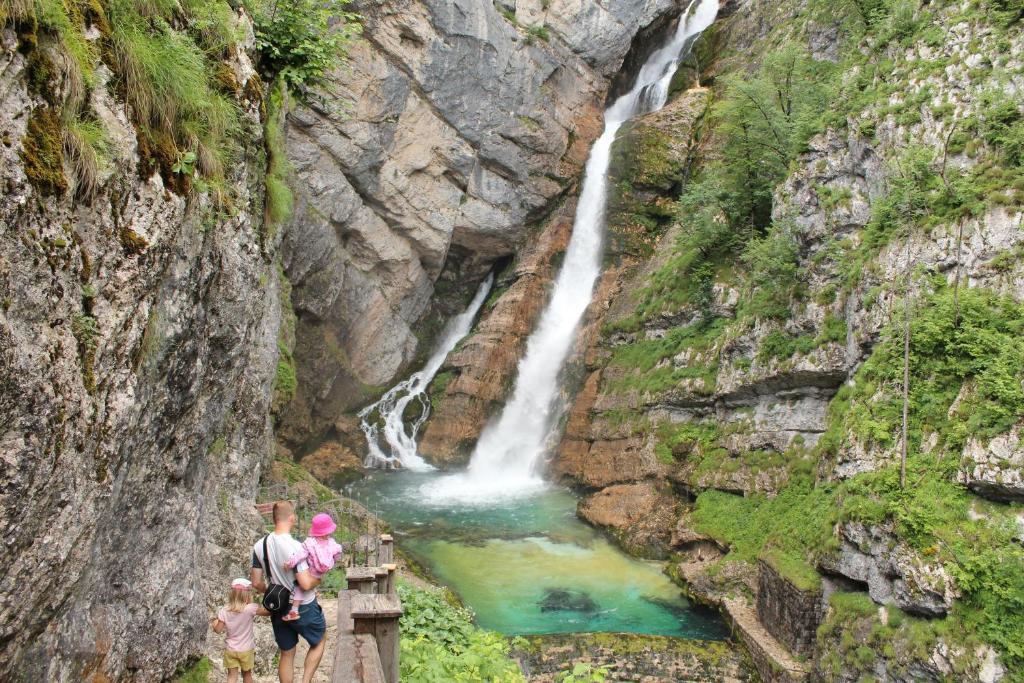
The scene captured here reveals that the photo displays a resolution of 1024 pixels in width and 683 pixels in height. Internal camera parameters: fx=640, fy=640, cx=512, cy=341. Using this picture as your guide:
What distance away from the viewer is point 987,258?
11.5 meters

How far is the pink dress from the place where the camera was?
5383mm

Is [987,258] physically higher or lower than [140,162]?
higher

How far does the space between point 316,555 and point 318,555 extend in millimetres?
21

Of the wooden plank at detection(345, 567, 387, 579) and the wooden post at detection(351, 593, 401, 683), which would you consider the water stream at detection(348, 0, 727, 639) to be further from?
the wooden post at detection(351, 593, 401, 683)

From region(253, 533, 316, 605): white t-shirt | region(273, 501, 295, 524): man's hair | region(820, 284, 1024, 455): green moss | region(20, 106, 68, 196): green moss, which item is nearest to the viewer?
region(20, 106, 68, 196): green moss

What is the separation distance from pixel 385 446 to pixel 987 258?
23.0m

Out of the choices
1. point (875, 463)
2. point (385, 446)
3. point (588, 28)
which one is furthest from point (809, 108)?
point (385, 446)

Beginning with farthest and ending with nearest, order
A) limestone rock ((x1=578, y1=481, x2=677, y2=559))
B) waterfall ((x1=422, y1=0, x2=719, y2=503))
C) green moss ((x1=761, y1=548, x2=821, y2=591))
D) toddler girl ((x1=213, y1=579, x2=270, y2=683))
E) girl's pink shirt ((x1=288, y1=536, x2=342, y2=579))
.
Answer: waterfall ((x1=422, y1=0, x2=719, y2=503)) → limestone rock ((x1=578, y1=481, x2=677, y2=559)) → green moss ((x1=761, y1=548, x2=821, y2=591)) → toddler girl ((x1=213, y1=579, x2=270, y2=683)) → girl's pink shirt ((x1=288, y1=536, x2=342, y2=579))

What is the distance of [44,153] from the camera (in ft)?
14.2

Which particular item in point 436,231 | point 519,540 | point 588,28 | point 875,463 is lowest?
point 519,540

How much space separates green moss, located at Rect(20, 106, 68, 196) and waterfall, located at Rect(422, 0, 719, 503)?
64.8ft

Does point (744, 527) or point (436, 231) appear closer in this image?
point (744, 527)

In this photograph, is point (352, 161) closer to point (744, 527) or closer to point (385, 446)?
point (385, 446)

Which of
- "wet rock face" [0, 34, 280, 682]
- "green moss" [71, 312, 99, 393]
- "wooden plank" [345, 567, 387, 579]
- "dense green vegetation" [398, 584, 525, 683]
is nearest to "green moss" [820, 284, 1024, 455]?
"dense green vegetation" [398, 584, 525, 683]
